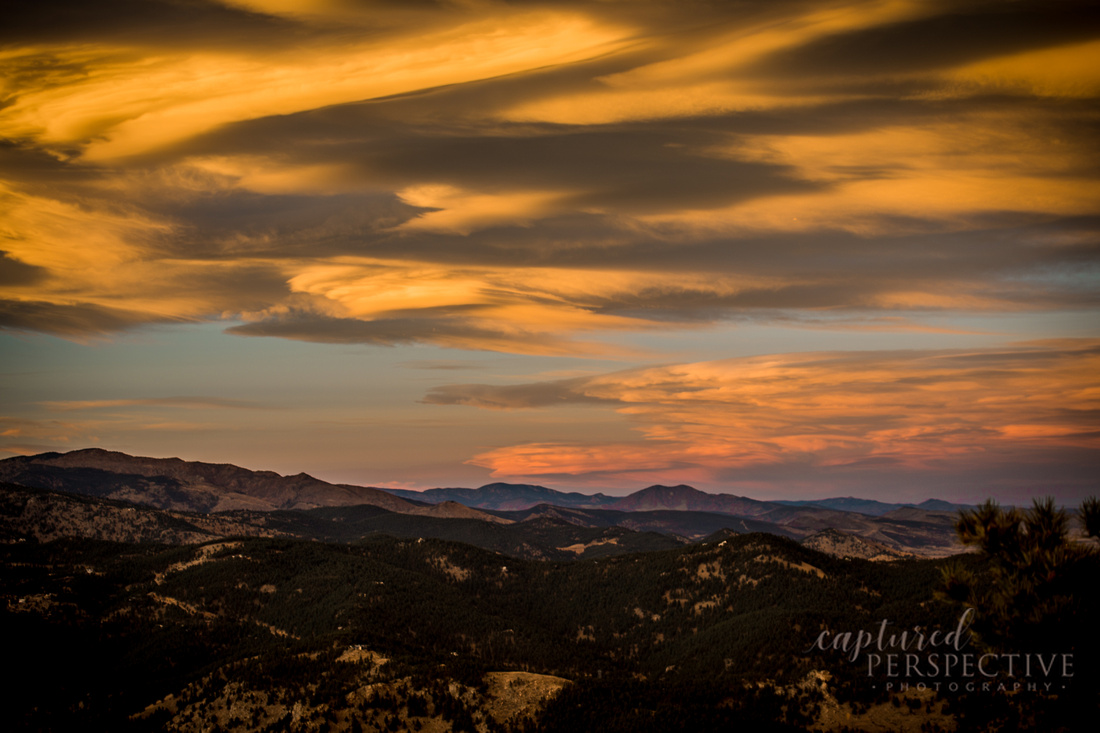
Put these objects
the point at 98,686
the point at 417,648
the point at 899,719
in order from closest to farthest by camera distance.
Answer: the point at 899,719
the point at 98,686
the point at 417,648

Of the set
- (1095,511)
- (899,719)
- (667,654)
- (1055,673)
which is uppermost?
(1095,511)

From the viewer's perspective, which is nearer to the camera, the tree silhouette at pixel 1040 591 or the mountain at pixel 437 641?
the tree silhouette at pixel 1040 591

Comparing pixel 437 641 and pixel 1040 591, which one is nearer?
pixel 1040 591

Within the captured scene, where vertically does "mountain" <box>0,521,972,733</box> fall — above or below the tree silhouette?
below

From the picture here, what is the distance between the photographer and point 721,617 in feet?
487

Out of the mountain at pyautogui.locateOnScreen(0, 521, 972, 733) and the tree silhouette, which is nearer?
the tree silhouette

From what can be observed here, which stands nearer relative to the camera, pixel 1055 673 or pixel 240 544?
pixel 1055 673

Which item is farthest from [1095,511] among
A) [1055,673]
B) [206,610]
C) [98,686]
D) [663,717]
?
[206,610]

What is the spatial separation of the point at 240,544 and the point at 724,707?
15552 centimetres

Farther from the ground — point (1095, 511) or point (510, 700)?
point (1095, 511)

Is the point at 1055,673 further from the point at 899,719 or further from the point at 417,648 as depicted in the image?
the point at 417,648

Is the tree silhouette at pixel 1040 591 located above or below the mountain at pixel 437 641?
Answer: above

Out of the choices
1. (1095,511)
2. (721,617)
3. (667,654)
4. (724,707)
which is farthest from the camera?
(721,617)

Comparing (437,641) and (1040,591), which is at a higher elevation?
(1040,591)
